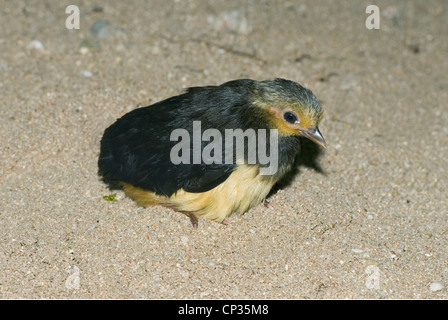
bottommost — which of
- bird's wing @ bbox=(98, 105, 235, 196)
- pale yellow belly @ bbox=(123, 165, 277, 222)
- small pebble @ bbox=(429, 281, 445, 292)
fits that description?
small pebble @ bbox=(429, 281, 445, 292)

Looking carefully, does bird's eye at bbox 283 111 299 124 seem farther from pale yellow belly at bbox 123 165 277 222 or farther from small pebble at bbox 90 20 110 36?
small pebble at bbox 90 20 110 36

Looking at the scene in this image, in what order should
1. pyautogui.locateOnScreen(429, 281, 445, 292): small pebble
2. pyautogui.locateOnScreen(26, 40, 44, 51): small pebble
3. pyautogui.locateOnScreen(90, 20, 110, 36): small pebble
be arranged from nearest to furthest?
pyautogui.locateOnScreen(429, 281, 445, 292): small pebble
pyautogui.locateOnScreen(26, 40, 44, 51): small pebble
pyautogui.locateOnScreen(90, 20, 110, 36): small pebble

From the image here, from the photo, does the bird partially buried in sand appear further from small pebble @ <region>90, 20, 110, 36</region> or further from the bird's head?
small pebble @ <region>90, 20, 110, 36</region>

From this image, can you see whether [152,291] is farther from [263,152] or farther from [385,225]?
[385,225]

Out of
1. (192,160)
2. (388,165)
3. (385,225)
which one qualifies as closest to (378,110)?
(388,165)

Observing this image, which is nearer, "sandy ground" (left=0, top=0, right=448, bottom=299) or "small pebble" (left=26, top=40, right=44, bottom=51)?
"sandy ground" (left=0, top=0, right=448, bottom=299)

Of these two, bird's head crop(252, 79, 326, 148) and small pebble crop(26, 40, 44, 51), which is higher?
small pebble crop(26, 40, 44, 51)

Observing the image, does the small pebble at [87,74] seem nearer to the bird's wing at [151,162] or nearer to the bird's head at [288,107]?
the bird's wing at [151,162]

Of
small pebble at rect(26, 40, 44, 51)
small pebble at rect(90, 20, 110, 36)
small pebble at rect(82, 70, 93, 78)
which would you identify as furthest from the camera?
A: small pebble at rect(90, 20, 110, 36)

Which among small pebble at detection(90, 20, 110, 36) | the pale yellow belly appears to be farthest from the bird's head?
small pebble at detection(90, 20, 110, 36)
